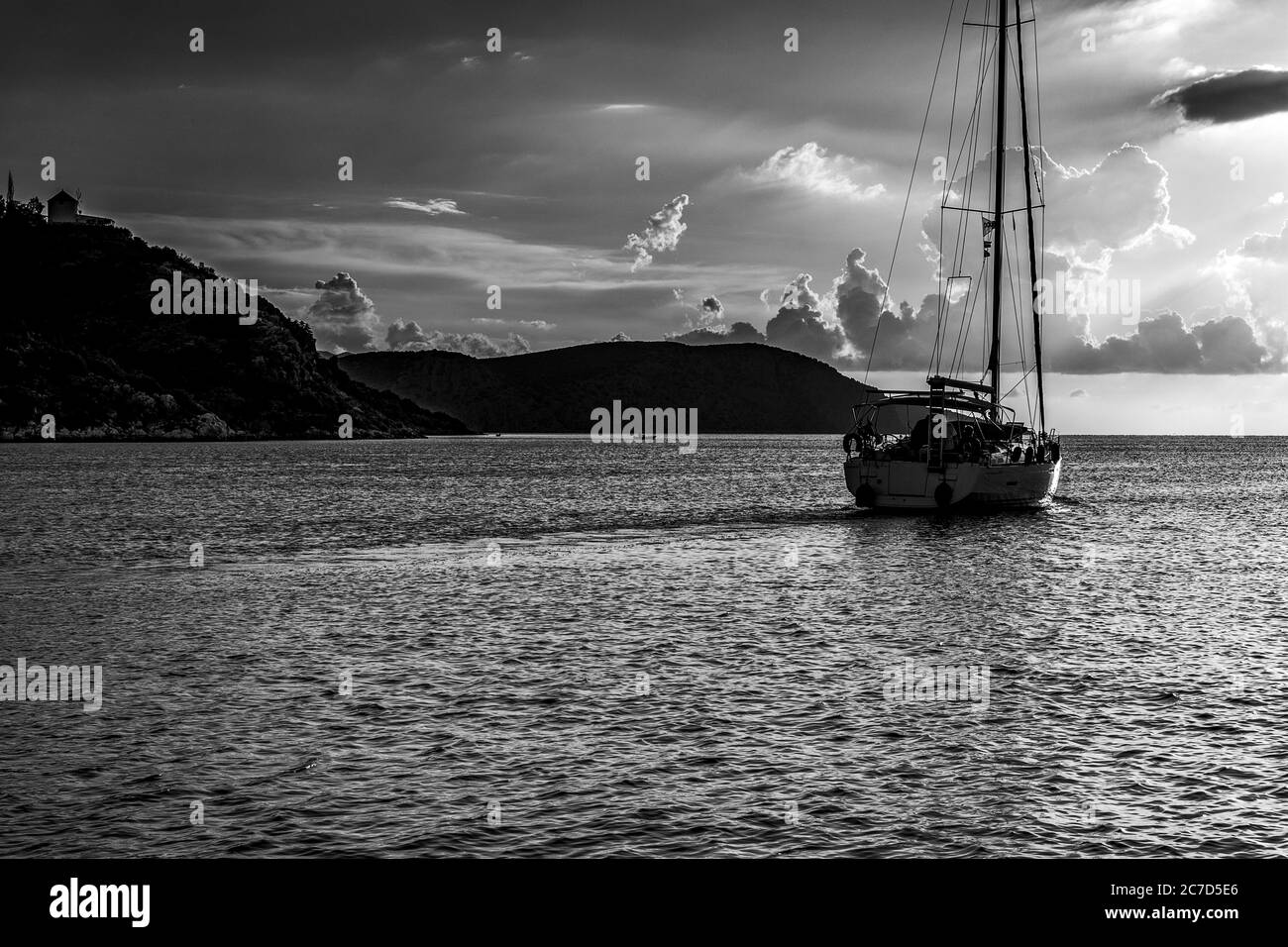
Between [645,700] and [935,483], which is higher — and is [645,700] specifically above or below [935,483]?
below

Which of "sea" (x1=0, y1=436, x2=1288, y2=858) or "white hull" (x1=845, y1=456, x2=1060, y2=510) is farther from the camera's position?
"white hull" (x1=845, y1=456, x2=1060, y2=510)

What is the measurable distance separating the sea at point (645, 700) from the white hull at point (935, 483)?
34.5 feet

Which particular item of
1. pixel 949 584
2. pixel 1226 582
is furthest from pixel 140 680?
pixel 1226 582

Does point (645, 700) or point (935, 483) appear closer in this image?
point (645, 700)

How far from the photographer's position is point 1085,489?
101 m

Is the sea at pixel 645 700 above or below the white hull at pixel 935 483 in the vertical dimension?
below

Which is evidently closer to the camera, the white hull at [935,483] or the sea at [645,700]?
the sea at [645,700]

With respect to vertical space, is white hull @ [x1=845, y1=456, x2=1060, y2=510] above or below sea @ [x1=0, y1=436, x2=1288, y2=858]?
above

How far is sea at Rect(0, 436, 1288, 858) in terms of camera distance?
44.2ft

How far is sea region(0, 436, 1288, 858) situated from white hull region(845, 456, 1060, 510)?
1052 centimetres

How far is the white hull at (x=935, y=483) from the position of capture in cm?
5994

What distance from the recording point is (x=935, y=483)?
60.1 metres

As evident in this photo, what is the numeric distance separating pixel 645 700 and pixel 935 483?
43.4m
